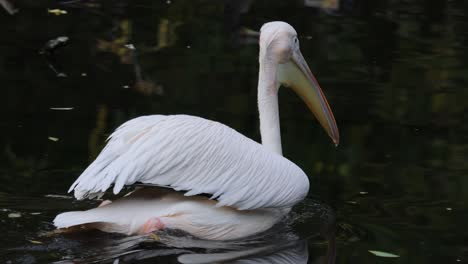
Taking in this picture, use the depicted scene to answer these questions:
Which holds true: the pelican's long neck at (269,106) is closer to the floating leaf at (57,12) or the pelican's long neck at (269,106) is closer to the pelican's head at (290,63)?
the pelican's head at (290,63)

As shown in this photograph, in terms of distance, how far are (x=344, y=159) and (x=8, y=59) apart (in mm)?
3290

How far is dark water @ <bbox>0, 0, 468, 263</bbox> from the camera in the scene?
17.1ft

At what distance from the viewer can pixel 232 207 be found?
5.26 meters

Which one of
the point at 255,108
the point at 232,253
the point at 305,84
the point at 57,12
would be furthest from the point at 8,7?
the point at 232,253

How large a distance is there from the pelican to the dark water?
0.11 meters

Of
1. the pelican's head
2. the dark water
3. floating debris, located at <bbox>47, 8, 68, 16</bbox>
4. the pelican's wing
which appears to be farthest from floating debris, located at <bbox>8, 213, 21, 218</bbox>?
floating debris, located at <bbox>47, 8, 68, 16</bbox>

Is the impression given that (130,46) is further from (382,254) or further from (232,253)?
(382,254)

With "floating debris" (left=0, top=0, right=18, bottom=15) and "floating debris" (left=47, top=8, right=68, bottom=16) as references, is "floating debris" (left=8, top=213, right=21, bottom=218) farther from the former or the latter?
"floating debris" (left=47, top=8, right=68, bottom=16)

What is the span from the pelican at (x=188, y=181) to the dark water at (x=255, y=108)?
11cm

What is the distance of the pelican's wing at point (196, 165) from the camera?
5.00m

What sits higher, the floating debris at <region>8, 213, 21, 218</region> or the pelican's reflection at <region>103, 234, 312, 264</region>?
the floating debris at <region>8, 213, 21, 218</region>

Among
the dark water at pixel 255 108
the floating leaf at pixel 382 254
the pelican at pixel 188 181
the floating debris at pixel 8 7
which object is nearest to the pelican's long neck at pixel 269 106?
the pelican at pixel 188 181

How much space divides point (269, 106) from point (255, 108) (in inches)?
72.0

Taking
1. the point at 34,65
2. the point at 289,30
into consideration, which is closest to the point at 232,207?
the point at 289,30
